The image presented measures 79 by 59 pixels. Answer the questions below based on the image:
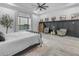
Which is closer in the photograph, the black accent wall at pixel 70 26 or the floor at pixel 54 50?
the floor at pixel 54 50

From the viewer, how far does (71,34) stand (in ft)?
21.0

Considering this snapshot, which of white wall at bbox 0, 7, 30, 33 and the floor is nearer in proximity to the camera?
the floor

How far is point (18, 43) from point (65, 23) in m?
5.56

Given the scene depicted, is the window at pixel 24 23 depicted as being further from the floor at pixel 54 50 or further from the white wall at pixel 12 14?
the floor at pixel 54 50

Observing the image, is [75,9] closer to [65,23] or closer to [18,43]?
[65,23]

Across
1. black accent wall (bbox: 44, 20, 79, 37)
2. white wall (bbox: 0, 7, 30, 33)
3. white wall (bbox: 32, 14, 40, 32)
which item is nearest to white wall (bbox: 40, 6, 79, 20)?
black accent wall (bbox: 44, 20, 79, 37)

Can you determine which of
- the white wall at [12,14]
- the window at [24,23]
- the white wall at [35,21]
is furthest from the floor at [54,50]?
the white wall at [35,21]

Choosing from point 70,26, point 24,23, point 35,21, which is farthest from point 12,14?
point 70,26

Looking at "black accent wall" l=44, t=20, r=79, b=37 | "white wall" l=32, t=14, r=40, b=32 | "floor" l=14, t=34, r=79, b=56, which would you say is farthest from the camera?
"white wall" l=32, t=14, r=40, b=32

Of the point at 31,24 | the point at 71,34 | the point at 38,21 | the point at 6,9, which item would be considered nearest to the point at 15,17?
the point at 6,9

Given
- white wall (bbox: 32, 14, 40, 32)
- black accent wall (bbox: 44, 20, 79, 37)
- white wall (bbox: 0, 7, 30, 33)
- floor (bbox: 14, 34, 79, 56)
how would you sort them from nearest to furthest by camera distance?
floor (bbox: 14, 34, 79, 56), white wall (bbox: 0, 7, 30, 33), black accent wall (bbox: 44, 20, 79, 37), white wall (bbox: 32, 14, 40, 32)

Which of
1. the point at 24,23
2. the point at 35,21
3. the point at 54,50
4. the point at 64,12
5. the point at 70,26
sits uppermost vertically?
the point at 64,12

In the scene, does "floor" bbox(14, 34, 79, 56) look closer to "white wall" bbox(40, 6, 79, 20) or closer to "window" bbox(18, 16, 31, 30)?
"white wall" bbox(40, 6, 79, 20)

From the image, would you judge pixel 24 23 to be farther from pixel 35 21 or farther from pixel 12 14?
pixel 12 14
